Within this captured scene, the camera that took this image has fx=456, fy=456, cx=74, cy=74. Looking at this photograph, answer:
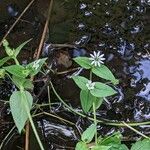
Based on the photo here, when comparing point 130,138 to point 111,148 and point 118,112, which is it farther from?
point 111,148

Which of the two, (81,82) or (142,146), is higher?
(81,82)

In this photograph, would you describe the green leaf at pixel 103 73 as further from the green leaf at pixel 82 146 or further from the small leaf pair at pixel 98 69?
the green leaf at pixel 82 146

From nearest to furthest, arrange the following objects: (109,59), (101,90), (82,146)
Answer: (82,146)
(101,90)
(109,59)

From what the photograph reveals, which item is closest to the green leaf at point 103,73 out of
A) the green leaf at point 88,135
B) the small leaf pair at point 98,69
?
the small leaf pair at point 98,69

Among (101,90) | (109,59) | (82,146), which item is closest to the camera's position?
(82,146)

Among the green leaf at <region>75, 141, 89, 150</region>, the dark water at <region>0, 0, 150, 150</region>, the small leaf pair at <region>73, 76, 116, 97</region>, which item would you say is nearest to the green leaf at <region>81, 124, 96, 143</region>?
the green leaf at <region>75, 141, 89, 150</region>

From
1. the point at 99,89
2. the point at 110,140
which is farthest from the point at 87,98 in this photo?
the point at 110,140

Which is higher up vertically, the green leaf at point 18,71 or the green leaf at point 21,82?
the green leaf at point 18,71

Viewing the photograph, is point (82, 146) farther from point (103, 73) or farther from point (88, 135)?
point (103, 73)

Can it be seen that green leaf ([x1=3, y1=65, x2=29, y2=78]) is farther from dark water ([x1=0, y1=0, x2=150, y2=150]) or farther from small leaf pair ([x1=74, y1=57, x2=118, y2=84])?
dark water ([x1=0, y1=0, x2=150, y2=150])
